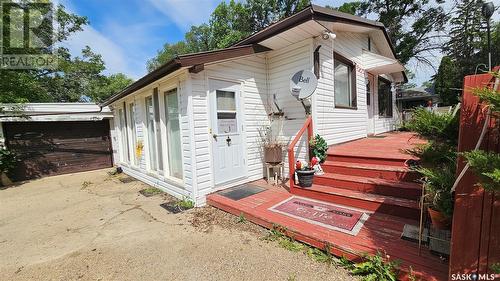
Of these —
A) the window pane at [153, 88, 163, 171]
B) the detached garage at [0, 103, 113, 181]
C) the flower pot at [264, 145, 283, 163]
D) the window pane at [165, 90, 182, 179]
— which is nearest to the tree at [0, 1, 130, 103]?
the detached garage at [0, 103, 113, 181]

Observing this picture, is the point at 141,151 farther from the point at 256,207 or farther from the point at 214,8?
the point at 214,8

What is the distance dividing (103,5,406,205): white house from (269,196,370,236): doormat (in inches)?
57.4

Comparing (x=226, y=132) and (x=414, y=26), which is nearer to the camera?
(x=226, y=132)

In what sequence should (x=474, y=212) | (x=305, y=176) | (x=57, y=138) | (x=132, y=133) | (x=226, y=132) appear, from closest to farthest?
(x=474, y=212)
(x=305, y=176)
(x=226, y=132)
(x=132, y=133)
(x=57, y=138)

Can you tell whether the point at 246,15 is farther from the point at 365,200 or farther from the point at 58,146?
the point at 365,200

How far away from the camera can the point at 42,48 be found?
41.7 feet

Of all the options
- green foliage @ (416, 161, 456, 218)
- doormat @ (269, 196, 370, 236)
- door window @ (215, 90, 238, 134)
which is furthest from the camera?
door window @ (215, 90, 238, 134)

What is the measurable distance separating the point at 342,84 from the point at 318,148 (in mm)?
2387

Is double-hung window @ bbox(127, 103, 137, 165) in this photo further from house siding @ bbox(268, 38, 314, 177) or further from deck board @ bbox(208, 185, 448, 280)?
deck board @ bbox(208, 185, 448, 280)

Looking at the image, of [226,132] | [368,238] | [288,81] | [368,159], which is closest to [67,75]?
[226,132]

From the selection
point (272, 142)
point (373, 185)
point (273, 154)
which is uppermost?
point (272, 142)

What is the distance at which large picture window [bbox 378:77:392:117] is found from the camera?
29.7ft

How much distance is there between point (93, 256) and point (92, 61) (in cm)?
1898

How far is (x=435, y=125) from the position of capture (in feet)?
8.37
